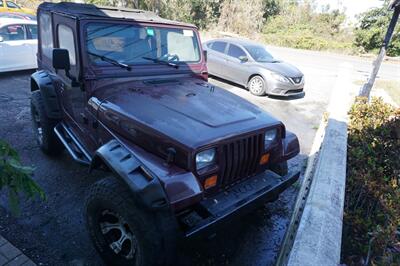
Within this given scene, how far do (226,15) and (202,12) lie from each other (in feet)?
7.36

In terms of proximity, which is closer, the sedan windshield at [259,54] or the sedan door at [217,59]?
the sedan windshield at [259,54]

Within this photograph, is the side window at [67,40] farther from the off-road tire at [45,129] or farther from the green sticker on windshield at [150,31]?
the off-road tire at [45,129]

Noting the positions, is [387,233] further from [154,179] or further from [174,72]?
[174,72]

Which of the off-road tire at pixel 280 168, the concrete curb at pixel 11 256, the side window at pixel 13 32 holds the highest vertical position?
the side window at pixel 13 32

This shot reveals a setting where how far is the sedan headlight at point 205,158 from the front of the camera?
7.82ft

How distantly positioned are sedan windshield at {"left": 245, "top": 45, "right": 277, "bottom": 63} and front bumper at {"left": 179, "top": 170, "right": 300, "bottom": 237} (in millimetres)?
6927

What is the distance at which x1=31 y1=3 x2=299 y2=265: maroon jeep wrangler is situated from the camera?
2.27m

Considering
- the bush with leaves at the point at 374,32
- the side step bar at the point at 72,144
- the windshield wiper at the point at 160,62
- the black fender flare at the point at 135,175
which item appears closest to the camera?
the black fender flare at the point at 135,175

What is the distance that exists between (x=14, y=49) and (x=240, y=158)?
25.9 feet

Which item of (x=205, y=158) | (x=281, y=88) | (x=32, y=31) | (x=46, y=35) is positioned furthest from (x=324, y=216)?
(x=32, y=31)

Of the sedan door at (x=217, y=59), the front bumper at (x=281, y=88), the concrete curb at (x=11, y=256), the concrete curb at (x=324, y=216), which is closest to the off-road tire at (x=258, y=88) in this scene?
the front bumper at (x=281, y=88)

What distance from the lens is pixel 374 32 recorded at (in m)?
22.9

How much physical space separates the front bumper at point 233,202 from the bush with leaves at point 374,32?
950 inches

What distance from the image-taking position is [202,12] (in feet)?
85.9
